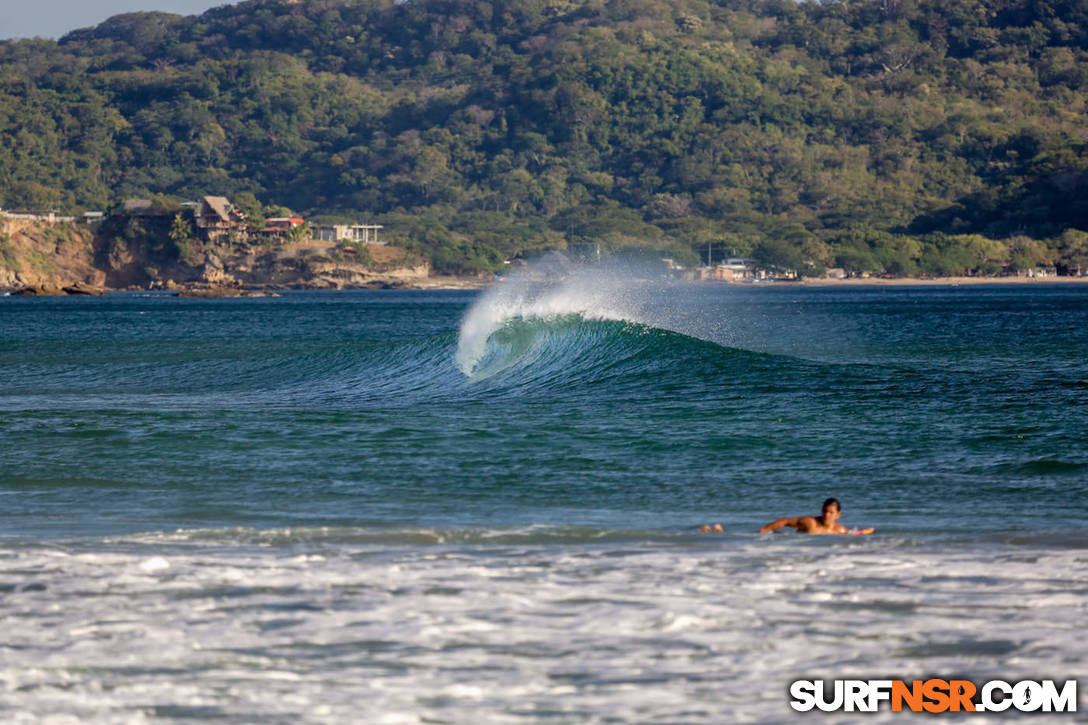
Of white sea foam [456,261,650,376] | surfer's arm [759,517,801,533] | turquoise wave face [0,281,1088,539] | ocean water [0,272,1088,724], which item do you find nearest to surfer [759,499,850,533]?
surfer's arm [759,517,801,533]

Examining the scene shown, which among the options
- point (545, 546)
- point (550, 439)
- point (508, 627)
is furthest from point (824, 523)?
point (550, 439)

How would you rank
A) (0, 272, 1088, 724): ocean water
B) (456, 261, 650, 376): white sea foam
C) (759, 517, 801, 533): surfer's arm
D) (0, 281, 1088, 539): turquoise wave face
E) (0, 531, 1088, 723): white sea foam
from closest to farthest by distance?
(0, 531, 1088, 723): white sea foam < (0, 272, 1088, 724): ocean water < (759, 517, 801, 533): surfer's arm < (0, 281, 1088, 539): turquoise wave face < (456, 261, 650, 376): white sea foam

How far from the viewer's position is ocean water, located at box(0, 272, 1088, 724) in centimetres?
743

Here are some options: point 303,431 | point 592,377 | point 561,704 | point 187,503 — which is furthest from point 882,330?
point 561,704

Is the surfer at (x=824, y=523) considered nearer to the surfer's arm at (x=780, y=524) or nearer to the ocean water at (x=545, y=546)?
the surfer's arm at (x=780, y=524)

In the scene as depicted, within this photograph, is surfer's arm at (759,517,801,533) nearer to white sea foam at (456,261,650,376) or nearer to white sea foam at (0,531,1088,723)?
white sea foam at (0,531,1088,723)

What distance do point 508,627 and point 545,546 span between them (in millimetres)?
2641

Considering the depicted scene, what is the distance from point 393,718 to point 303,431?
12852 mm

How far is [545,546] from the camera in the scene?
36.1 ft

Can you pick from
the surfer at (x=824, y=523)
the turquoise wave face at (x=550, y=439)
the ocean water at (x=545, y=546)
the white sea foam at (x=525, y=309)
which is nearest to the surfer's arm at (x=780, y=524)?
the surfer at (x=824, y=523)

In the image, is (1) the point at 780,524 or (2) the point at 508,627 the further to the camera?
(1) the point at 780,524

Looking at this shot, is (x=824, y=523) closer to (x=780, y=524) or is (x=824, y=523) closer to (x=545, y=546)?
(x=780, y=524)

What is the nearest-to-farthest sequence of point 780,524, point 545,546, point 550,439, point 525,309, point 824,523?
point 545,546 < point 824,523 < point 780,524 < point 550,439 < point 525,309

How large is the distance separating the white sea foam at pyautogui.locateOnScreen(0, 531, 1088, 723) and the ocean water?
0.03 m
